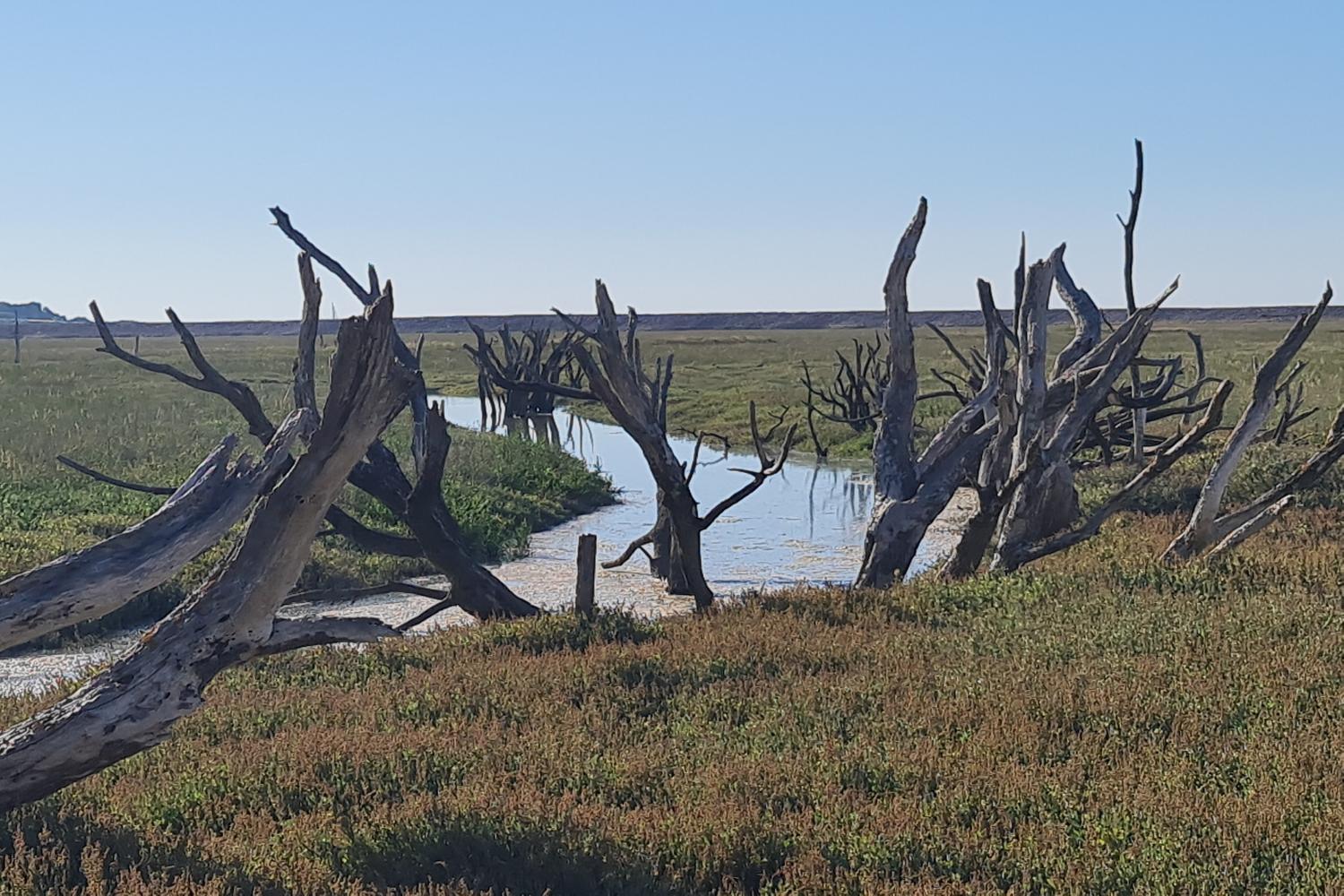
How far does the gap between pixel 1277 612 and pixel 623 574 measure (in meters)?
8.66

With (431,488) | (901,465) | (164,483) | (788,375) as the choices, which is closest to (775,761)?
(431,488)

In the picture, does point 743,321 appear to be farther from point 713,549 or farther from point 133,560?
point 133,560

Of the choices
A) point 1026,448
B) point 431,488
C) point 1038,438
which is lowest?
point 431,488

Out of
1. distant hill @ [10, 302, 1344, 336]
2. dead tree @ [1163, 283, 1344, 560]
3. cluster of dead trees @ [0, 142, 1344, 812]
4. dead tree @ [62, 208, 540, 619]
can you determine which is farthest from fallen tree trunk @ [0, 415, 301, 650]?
distant hill @ [10, 302, 1344, 336]

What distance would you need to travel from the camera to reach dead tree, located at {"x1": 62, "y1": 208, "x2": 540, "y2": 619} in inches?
411

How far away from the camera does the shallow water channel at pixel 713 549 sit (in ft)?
42.9

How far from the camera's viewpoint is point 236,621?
20.3 feet

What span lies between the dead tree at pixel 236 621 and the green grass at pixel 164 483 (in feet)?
25.7

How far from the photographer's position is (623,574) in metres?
16.5

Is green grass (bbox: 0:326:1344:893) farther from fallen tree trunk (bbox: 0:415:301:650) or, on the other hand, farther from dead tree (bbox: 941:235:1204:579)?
dead tree (bbox: 941:235:1204:579)

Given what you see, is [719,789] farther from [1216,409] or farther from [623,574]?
[623,574]

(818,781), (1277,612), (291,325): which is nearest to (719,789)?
(818,781)

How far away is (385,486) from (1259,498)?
7566 mm

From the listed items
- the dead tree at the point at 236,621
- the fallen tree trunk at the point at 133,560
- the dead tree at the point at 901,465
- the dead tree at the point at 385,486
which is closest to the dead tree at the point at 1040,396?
the dead tree at the point at 901,465
